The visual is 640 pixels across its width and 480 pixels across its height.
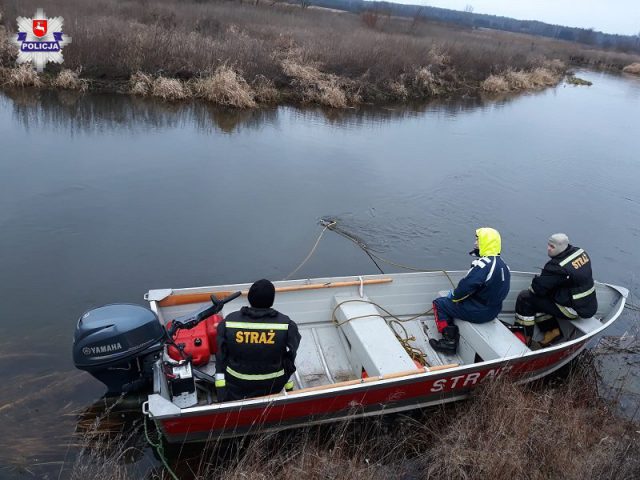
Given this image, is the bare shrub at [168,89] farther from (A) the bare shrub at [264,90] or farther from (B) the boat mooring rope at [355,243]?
(B) the boat mooring rope at [355,243]

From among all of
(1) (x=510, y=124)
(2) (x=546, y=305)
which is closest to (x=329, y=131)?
(1) (x=510, y=124)

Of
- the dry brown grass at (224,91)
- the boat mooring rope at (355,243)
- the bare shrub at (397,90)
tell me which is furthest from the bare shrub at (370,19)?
the boat mooring rope at (355,243)

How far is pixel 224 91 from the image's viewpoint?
48.7 ft

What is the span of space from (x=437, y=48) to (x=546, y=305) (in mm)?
21723

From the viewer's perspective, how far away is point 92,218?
8.14 m

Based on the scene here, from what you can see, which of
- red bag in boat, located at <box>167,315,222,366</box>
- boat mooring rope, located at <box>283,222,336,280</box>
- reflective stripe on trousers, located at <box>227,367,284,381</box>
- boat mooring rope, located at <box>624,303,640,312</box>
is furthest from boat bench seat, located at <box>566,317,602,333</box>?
red bag in boat, located at <box>167,315,222,366</box>

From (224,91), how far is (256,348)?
12546 mm

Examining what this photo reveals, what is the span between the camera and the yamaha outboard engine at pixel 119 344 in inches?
149

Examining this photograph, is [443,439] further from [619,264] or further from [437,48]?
[437,48]

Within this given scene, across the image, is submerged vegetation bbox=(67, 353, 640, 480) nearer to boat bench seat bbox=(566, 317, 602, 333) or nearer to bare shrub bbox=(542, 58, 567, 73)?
boat bench seat bbox=(566, 317, 602, 333)

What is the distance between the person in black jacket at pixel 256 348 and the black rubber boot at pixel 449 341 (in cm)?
225

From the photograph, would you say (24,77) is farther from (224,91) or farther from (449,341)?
(449,341)

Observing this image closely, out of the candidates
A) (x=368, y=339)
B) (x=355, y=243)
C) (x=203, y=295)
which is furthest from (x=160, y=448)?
(x=355, y=243)

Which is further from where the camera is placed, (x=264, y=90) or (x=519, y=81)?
(x=519, y=81)
